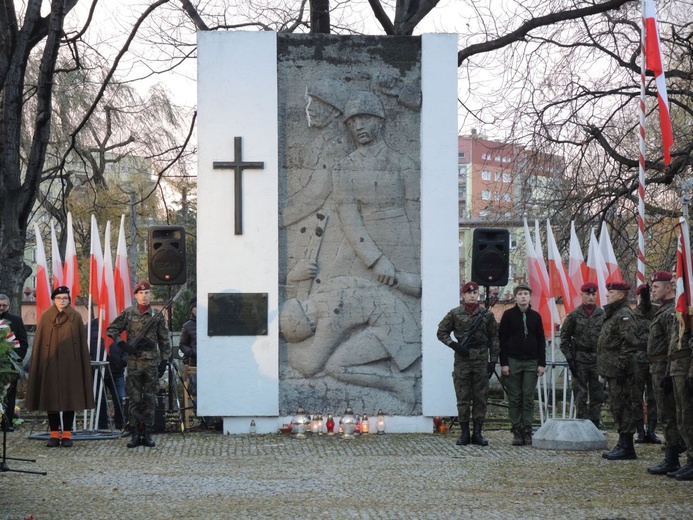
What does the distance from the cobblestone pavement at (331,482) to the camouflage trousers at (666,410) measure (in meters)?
0.43

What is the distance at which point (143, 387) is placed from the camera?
13.8 meters

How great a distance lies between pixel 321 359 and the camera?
47.1ft

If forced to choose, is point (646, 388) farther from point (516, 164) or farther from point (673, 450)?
point (516, 164)

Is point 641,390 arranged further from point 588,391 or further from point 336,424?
point 336,424

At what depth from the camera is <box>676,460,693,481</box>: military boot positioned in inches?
409

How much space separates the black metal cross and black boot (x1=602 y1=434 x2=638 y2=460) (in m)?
5.02

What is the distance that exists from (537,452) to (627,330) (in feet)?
5.35

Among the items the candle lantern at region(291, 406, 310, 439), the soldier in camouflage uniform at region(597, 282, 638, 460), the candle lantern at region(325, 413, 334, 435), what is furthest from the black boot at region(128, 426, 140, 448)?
the soldier in camouflage uniform at region(597, 282, 638, 460)

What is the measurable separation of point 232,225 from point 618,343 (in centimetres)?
477

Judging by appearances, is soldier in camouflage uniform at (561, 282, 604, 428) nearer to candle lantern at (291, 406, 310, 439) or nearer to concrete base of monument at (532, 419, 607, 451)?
concrete base of monument at (532, 419, 607, 451)

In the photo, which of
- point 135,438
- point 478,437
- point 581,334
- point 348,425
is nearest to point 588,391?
point 581,334

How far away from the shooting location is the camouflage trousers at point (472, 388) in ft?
44.0

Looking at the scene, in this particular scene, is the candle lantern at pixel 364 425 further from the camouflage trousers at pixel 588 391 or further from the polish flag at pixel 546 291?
the polish flag at pixel 546 291

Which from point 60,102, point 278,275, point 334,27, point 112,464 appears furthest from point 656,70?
point 60,102
